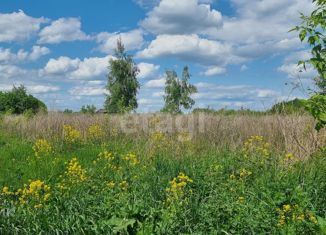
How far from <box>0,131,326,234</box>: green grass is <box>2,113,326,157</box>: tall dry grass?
1.49m

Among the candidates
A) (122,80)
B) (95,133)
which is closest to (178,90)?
(122,80)

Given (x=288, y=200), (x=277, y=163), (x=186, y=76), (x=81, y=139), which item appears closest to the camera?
(x=288, y=200)

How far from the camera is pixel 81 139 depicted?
13.8 metres

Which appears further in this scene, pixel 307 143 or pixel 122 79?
pixel 122 79

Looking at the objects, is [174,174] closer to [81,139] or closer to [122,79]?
[81,139]

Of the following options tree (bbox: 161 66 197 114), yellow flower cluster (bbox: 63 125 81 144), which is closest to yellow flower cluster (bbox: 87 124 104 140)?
yellow flower cluster (bbox: 63 125 81 144)

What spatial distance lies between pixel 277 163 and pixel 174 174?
183cm

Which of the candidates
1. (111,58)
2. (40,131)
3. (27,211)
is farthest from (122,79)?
(27,211)

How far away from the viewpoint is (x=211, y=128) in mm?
12992

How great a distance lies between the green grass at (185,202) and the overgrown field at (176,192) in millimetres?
11

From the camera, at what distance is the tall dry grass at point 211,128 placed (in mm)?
9391

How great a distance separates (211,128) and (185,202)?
8074mm

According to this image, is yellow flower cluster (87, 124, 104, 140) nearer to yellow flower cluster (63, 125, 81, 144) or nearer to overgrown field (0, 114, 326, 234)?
yellow flower cluster (63, 125, 81, 144)

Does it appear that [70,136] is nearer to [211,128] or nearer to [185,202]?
[211,128]
